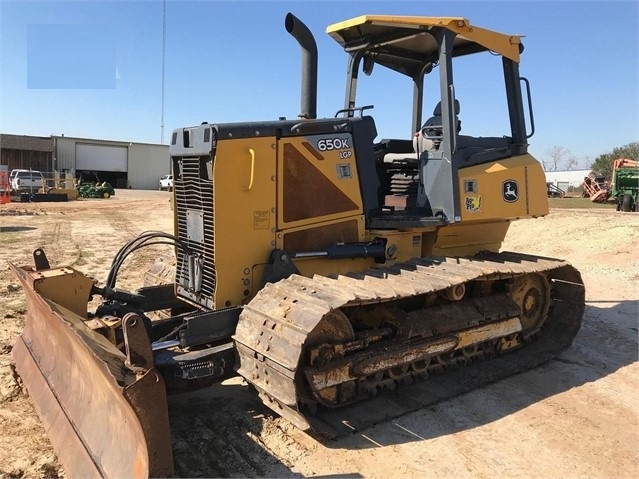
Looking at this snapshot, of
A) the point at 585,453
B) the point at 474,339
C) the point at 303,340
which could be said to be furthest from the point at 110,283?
the point at 585,453

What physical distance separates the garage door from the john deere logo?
2060 inches

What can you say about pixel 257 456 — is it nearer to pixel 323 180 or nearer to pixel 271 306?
pixel 271 306

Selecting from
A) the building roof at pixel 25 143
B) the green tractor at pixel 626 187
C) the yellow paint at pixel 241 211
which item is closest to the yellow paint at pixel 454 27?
the yellow paint at pixel 241 211

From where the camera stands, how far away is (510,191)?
5.65 m

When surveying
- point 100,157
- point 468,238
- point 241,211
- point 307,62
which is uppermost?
point 100,157

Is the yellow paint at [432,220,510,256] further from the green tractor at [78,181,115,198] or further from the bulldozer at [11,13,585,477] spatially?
the green tractor at [78,181,115,198]

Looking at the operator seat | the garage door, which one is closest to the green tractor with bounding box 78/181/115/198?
the garage door

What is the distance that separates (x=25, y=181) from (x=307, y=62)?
3316 centimetres

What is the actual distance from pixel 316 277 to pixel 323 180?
37.8 inches

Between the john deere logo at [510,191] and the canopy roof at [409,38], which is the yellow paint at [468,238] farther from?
the canopy roof at [409,38]

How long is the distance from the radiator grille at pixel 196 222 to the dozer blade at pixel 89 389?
2.73 feet

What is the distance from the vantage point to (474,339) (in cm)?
515

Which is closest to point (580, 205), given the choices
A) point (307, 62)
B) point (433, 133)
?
point (433, 133)

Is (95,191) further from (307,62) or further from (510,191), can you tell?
(510,191)
